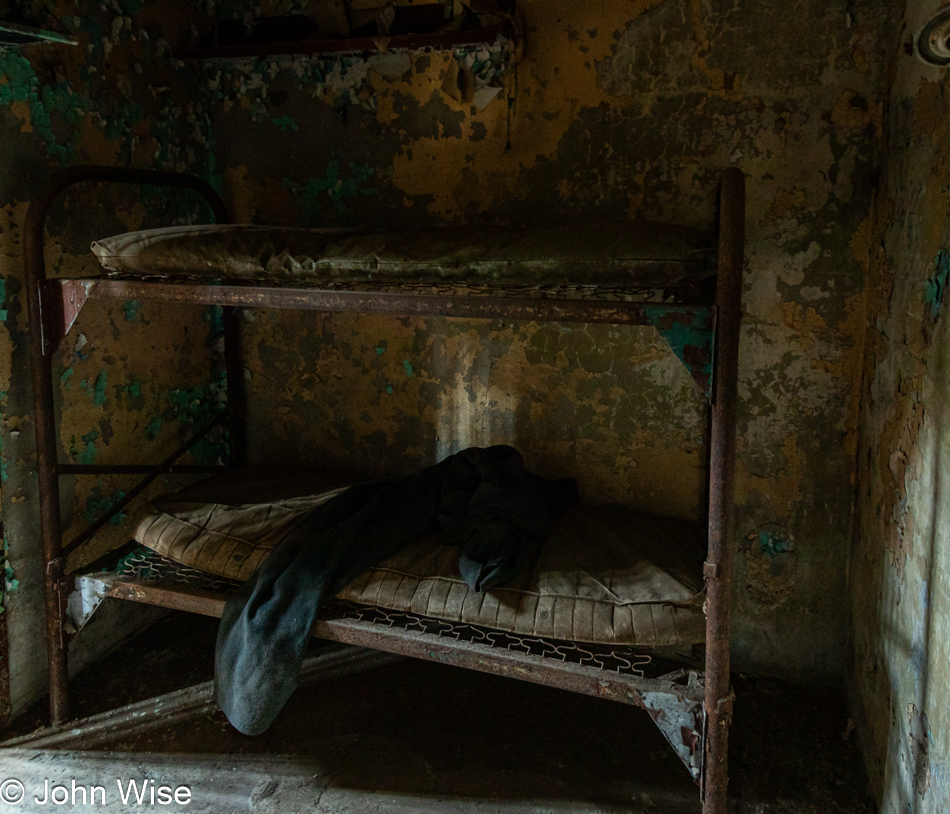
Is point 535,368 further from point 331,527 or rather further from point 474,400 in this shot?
point 331,527

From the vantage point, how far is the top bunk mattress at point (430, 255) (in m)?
1.67

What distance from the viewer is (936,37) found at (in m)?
1.46

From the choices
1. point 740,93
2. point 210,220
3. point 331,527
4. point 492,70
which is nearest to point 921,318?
point 740,93


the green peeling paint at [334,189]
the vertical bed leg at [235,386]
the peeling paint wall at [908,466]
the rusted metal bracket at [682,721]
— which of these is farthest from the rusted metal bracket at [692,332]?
the vertical bed leg at [235,386]

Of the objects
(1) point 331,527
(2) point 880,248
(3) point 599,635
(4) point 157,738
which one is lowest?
(4) point 157,738

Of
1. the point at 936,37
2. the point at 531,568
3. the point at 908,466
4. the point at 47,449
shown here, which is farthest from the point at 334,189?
the point at 908,466

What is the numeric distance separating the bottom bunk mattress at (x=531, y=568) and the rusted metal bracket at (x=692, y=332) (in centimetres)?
62

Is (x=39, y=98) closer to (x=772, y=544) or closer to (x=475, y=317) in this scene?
(x=475, y=317)

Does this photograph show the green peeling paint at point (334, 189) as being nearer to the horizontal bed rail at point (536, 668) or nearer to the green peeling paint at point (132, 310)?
the green peeling paint at point (132, 310)

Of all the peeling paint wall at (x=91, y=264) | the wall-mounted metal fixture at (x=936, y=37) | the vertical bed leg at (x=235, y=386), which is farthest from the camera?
the vertical bed leg at (x=235, y=386)

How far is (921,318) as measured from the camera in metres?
1.82

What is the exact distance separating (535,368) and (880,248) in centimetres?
116

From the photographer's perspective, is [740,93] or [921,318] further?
[740,93]

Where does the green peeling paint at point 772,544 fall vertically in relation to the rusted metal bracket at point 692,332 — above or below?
below
